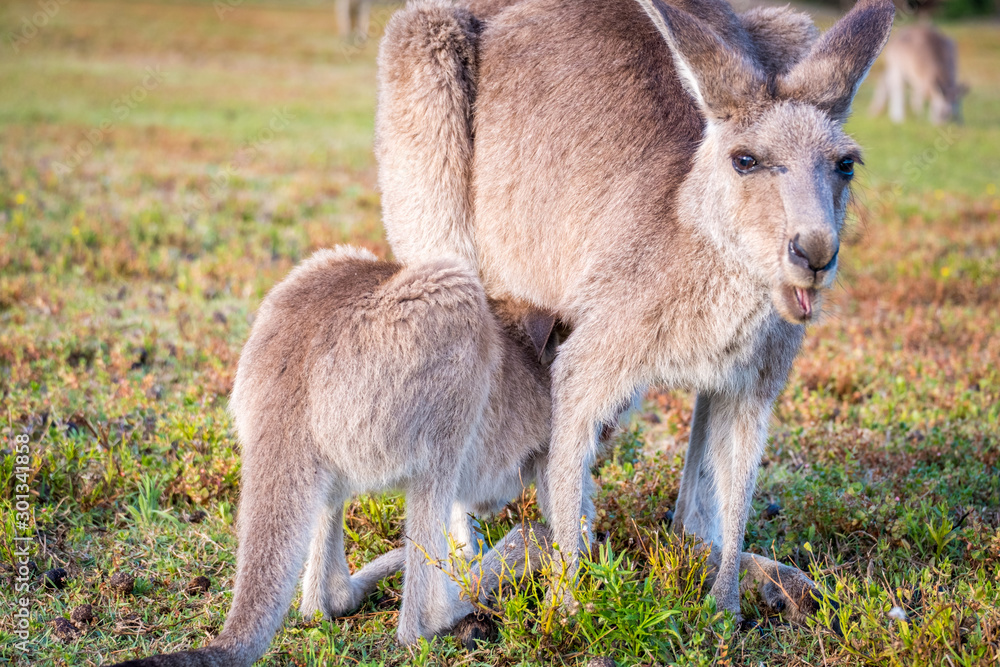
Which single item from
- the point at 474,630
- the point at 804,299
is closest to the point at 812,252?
the point at 804,299

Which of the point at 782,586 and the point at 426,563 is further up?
the point at 426,563

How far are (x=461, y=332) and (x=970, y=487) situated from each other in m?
2.26

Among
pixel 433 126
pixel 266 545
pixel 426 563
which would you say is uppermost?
pixel 433 126

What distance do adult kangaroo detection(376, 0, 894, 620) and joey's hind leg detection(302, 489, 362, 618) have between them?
72cm

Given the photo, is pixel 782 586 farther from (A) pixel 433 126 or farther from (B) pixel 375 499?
(A) pixel 433 126

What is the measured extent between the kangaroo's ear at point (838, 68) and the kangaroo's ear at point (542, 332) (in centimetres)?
105

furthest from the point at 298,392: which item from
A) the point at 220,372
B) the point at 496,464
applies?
the point at 220,372

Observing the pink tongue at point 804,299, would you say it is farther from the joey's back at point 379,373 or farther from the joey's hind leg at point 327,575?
the joey's hind leg at point 327,575

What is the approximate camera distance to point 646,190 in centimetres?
320

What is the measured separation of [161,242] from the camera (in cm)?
700

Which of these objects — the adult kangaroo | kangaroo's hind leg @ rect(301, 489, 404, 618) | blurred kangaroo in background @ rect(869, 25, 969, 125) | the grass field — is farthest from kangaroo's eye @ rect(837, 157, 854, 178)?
blurred kangaroo in background @ rect(869, 25, 969, 125)

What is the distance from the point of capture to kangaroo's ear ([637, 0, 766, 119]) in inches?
108

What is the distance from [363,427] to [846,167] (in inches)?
62.1

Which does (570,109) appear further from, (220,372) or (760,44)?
(220,372)
